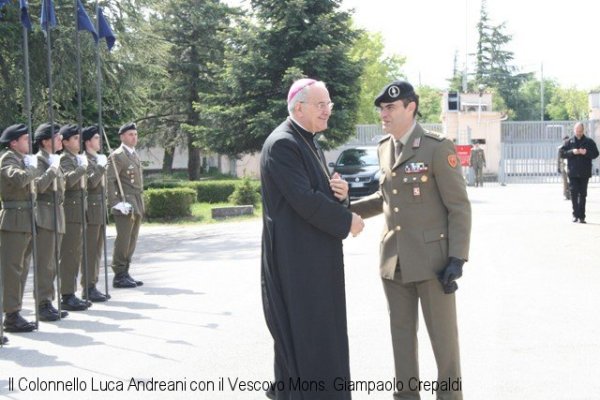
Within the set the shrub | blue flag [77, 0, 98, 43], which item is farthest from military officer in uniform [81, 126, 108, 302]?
the shrub

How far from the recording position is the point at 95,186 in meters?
11.2

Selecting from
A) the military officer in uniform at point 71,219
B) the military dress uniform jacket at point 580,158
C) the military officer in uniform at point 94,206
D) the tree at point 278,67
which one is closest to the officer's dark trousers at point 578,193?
the military dress uniform jacket at point 580,158

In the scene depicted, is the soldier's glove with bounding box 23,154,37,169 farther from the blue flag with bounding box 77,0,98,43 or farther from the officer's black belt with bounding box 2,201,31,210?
the blue flag with bounding box 77,0,98,43

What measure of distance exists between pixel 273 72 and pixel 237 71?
1.25 metres

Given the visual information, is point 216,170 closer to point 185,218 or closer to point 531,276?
point 185,218

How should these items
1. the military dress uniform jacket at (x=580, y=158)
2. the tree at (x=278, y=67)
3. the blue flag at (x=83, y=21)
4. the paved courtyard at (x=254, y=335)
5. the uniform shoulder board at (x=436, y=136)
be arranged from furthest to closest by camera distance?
the tree at (x=278, y=67) → the military dress uniform jacket at (x=580, y=158) → the blue flag at (x=83, y=21) → the paved courtyard at (x=254, y=335) → the uniform shoulder board at (x=436, y=136)

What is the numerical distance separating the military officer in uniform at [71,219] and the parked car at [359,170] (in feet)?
55.9

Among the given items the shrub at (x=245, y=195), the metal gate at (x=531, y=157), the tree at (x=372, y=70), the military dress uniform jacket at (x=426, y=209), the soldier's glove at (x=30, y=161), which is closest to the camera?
the military dress uniform jacket at (x=426, y=209)

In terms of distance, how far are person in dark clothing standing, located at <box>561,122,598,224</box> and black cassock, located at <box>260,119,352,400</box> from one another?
13.9 meters

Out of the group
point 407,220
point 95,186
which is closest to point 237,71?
point 95,186

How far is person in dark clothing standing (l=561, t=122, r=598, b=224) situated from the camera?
712 inches

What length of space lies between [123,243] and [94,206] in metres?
1.01

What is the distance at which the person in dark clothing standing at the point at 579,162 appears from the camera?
18078mm

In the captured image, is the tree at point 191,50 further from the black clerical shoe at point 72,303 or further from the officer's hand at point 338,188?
the officer's hand at point 338,188
